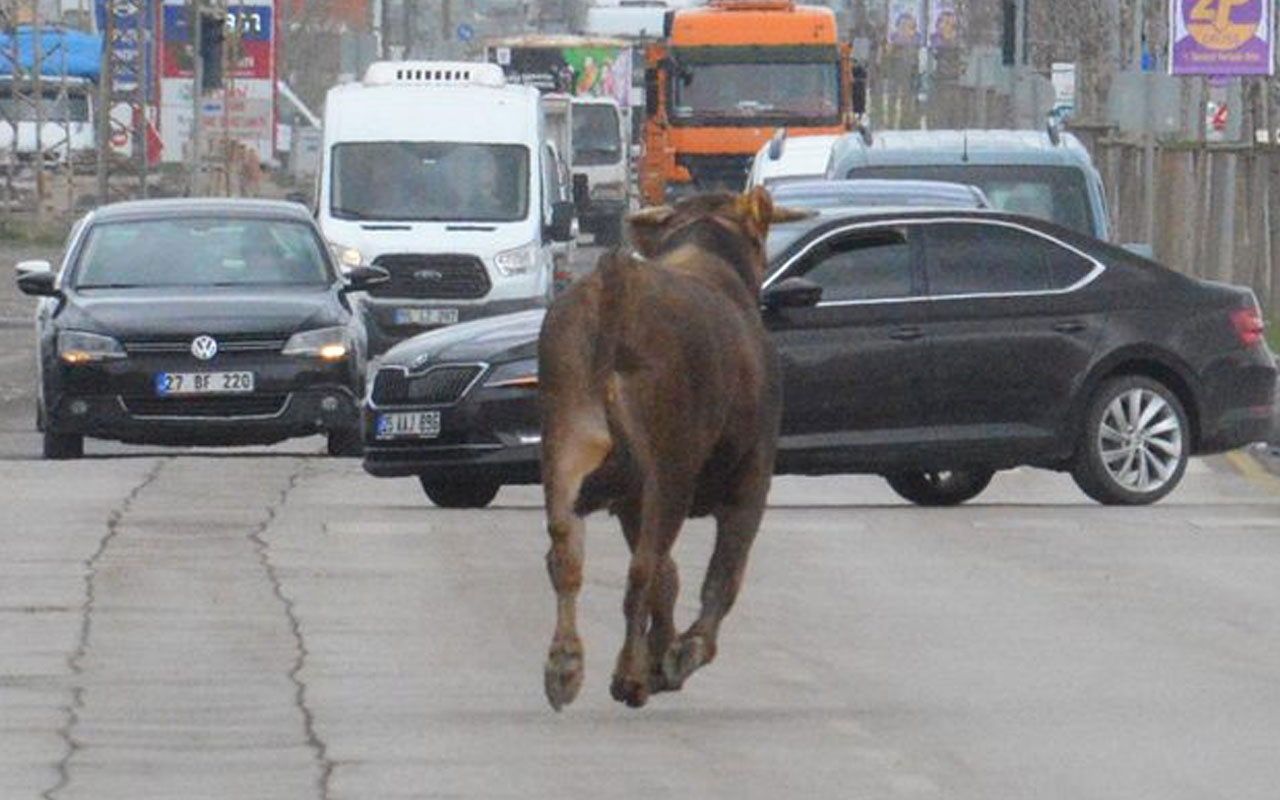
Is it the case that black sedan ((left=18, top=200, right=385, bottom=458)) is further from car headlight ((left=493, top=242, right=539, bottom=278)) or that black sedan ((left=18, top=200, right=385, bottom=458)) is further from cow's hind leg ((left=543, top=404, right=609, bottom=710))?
cow's hind leg ((left=543, top=404, right=609, bottom=710))

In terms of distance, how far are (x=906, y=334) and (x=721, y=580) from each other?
7.81m

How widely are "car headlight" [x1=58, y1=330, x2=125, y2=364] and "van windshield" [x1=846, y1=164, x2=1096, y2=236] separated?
560 cm

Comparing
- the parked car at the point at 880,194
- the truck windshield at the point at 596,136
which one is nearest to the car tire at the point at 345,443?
the parked car at the point at 880,194

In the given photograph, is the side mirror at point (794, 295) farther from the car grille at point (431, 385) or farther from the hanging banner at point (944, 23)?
the hanging banner at point (944, 23)

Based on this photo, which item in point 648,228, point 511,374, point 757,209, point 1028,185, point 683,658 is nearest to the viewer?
point 683,658

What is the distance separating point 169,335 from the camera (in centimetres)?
2191

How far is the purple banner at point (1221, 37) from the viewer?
34.8 meters

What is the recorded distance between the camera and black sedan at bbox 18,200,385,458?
21.9 m

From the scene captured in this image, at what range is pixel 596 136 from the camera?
69.5 metres

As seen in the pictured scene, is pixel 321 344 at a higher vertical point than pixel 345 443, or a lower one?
higher

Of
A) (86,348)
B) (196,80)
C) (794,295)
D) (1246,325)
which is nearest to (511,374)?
(794,295)

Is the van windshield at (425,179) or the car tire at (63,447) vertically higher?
the van windshield at (425,179)

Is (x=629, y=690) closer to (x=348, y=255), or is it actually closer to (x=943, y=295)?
(x=943, y=295)

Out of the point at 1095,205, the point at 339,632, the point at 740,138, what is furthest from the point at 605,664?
the point at 740,138
